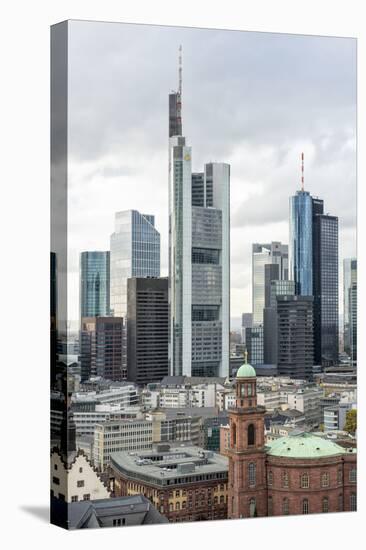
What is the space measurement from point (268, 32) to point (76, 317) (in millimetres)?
3495

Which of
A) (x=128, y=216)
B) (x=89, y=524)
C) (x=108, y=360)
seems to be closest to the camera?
(x=89, y=524)

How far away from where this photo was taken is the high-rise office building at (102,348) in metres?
11.3

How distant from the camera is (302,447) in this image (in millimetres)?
11594

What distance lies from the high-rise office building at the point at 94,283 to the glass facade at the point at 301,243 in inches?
85.3

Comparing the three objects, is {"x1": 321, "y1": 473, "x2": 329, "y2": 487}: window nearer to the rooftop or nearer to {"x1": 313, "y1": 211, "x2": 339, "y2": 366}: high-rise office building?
the rooftop

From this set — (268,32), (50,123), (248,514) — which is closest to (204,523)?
(248,514)

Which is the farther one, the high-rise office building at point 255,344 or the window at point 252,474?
the high-rise office building at point 255,344

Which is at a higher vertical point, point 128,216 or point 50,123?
point 50,123

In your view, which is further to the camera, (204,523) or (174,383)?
(174,383)

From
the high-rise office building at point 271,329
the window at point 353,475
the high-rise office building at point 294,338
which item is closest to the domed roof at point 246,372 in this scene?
the high-rise office building at point 271,329

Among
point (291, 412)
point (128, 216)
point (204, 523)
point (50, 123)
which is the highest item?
point (50, 123)

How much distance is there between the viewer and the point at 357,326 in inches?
484

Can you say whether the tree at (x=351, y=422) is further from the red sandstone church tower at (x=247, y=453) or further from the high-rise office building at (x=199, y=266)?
the high-rise office building at (x=199, y=266)

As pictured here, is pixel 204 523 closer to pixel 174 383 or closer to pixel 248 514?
pixel 248 514
